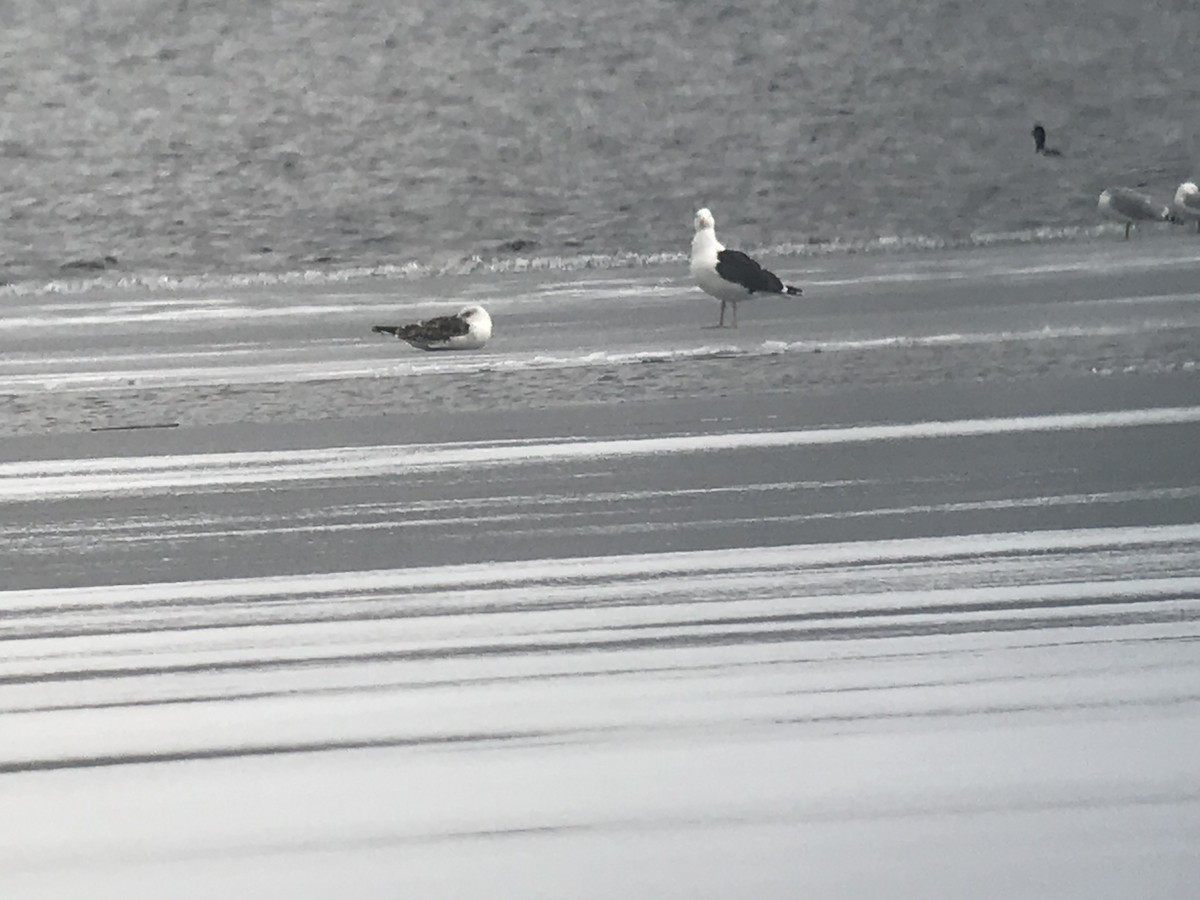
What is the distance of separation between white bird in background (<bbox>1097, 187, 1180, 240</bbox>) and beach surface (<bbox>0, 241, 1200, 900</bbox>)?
8568 mm

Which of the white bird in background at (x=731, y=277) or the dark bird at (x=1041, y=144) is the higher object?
the dark bird at (x=1041, y=144)

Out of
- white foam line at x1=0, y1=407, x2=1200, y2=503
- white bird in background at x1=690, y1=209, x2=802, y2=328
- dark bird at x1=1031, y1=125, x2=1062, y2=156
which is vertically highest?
dark bird at x1=1031, y1=125, x2=1062, y2=156

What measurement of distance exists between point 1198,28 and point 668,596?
21508 millimetres

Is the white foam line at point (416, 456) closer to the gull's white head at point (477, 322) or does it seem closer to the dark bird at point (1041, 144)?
the gull's white head at point (477, 322)

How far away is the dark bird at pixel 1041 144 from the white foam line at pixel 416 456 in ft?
47.8

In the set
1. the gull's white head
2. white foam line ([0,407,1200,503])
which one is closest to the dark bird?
the gull's white head

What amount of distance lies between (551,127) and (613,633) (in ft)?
59.1

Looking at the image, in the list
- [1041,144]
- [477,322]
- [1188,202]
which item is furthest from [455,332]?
[1041,144]

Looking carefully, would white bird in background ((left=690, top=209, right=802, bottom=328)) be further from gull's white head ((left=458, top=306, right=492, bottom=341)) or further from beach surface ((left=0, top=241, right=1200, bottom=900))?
beach surface ((left=0, top=241, right=1200, bottom=900))

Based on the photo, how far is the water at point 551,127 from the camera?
18.9m

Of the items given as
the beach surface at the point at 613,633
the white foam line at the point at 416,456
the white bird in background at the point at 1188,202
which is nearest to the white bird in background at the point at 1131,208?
the white bird in background at the point at 1188,202

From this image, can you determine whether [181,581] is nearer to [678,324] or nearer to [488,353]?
[488,353]

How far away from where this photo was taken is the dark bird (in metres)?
21.3

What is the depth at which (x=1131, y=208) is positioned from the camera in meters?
17.3
